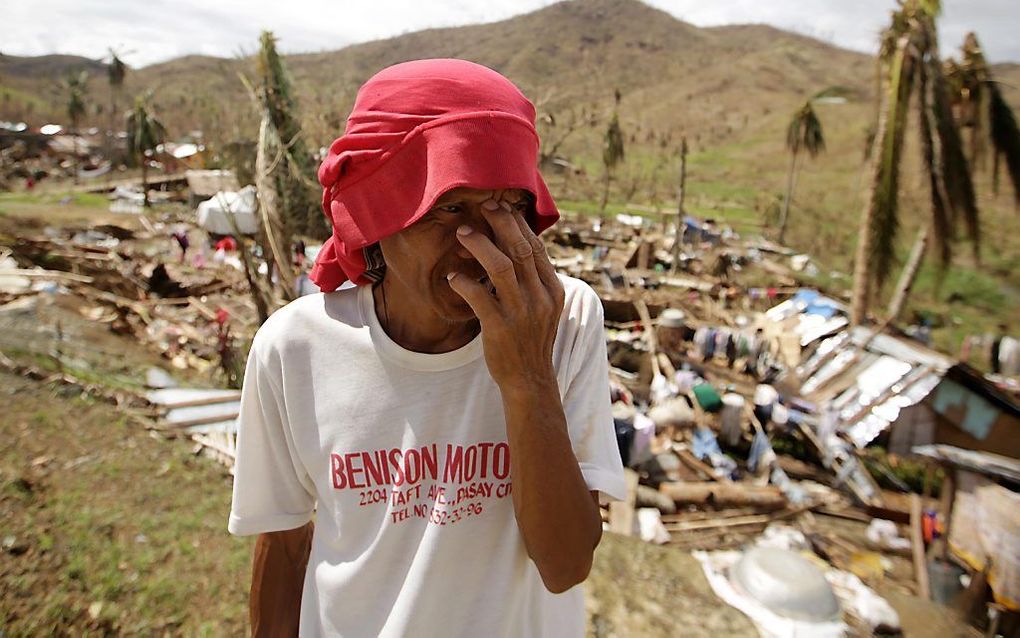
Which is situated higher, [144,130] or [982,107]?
Answer: [982,107]

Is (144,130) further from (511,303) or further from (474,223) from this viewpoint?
(511,303)

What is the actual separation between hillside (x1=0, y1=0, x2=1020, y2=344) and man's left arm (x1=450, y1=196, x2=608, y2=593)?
6.23 meters

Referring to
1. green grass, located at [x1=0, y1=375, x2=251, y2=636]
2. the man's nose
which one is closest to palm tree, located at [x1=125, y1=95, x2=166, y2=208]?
green grass, located at [x1=0, y1=375, x2=251, y2=636]

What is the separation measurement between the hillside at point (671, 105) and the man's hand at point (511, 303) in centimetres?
622

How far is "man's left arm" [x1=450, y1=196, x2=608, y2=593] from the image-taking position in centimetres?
98

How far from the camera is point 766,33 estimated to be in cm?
15125

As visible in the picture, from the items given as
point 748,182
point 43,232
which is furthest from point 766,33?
point 43,232

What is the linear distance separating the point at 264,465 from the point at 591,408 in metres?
0.70

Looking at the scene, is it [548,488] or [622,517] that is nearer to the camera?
[548,488]

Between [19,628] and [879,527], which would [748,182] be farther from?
[19,628]

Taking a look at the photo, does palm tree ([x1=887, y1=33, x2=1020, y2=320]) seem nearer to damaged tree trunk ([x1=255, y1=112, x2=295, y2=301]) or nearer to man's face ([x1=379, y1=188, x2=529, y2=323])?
damaged tree trunk ([x1=255, y1=112, x2=295, y2=301])

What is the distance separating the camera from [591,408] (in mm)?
1147

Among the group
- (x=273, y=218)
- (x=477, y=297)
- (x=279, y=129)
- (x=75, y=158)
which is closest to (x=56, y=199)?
(x=75, y=158)

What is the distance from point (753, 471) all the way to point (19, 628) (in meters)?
7.68
